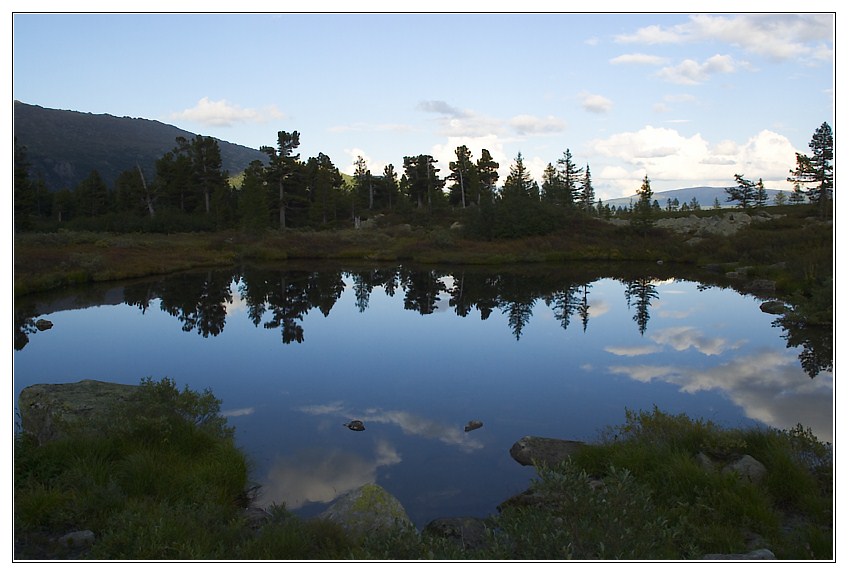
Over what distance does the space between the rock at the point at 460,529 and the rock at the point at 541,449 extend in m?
2.37

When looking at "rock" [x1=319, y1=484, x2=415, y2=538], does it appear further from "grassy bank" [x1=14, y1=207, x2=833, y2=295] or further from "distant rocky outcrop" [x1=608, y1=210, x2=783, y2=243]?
"distant rocky outcrop" [x1=608, y1=210, x2=783, y2=243]

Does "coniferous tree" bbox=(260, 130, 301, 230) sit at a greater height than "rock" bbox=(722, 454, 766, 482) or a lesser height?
greater

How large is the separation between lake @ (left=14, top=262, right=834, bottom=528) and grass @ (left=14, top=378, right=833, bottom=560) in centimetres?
150

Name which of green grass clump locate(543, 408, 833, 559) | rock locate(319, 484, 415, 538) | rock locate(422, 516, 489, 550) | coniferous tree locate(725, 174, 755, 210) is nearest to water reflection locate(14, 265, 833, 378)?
green grass clump locate(543, 408, 833, 559)

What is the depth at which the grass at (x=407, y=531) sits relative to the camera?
5168 mm

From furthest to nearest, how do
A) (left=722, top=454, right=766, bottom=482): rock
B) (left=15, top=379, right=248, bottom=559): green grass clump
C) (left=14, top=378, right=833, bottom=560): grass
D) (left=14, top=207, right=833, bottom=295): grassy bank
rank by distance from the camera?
(left=14, top=207, right=833, bottom=295): grassy bank, (left=722, top=454, right=766, bottom=482): rock, (left=15, top=379, right=248, bottom=559): green grass clump, (left=14, top=378, right=833, bottom=560): grass

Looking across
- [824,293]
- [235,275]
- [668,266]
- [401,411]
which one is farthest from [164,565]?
[668,266]

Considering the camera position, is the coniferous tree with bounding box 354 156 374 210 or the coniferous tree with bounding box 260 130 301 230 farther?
the coniferous tree with bounding box 354 156 374 210

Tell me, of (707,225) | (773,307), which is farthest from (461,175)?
(773,307)

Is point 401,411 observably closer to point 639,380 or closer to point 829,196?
point 639,380

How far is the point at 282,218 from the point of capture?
6931 centimetres

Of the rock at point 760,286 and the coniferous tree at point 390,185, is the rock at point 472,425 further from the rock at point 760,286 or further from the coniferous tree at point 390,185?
the coniferous tree at point 390,185

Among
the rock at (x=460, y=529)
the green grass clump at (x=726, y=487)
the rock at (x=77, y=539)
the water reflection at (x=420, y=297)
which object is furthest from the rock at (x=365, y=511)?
the water reflection at (x=420, y=297)

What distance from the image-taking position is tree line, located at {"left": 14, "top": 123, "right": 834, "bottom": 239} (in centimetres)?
5841
